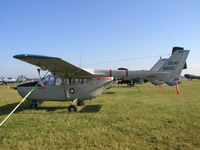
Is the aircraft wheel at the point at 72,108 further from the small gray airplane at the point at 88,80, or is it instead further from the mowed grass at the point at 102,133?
the mowed grass at the point at 102,133

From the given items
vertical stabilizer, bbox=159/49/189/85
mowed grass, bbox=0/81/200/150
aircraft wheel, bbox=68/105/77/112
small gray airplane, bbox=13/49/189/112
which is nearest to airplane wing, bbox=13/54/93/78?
small gray airplane, bbox=13/49/189/112

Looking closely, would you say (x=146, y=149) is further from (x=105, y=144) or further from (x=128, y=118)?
(x=128, y=118)

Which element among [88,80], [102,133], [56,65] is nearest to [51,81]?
[88,80]

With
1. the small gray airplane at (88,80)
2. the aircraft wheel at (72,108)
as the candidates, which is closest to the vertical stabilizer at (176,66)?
the small gray airplane at (88,80)

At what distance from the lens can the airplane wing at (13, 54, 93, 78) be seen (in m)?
6.71

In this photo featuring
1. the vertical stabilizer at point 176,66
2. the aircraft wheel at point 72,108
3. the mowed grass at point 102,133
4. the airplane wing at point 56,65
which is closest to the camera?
the mowed grass at point 102,133

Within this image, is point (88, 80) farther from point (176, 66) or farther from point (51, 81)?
point (176, 66)

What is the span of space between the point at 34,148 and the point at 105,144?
5.68 feet

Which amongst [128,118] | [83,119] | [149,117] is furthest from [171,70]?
[83,119]

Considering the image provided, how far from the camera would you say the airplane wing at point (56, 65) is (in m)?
6.71

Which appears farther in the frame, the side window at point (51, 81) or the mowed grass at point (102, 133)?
the side window at point (51, 81)

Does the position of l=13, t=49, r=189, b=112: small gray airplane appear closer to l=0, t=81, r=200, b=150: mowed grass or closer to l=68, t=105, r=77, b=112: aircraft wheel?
l=68, t=105, r=77, b=112: aircraft wheel

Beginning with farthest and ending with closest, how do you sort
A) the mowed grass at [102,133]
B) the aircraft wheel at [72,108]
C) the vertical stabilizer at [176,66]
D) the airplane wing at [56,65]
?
the vertical stabilizer at [176,66]
the aircraft wheel at [72,108]
the airplane wing at [56,65]
the mowed grass at [102,133]

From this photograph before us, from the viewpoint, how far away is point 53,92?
9.45 m
